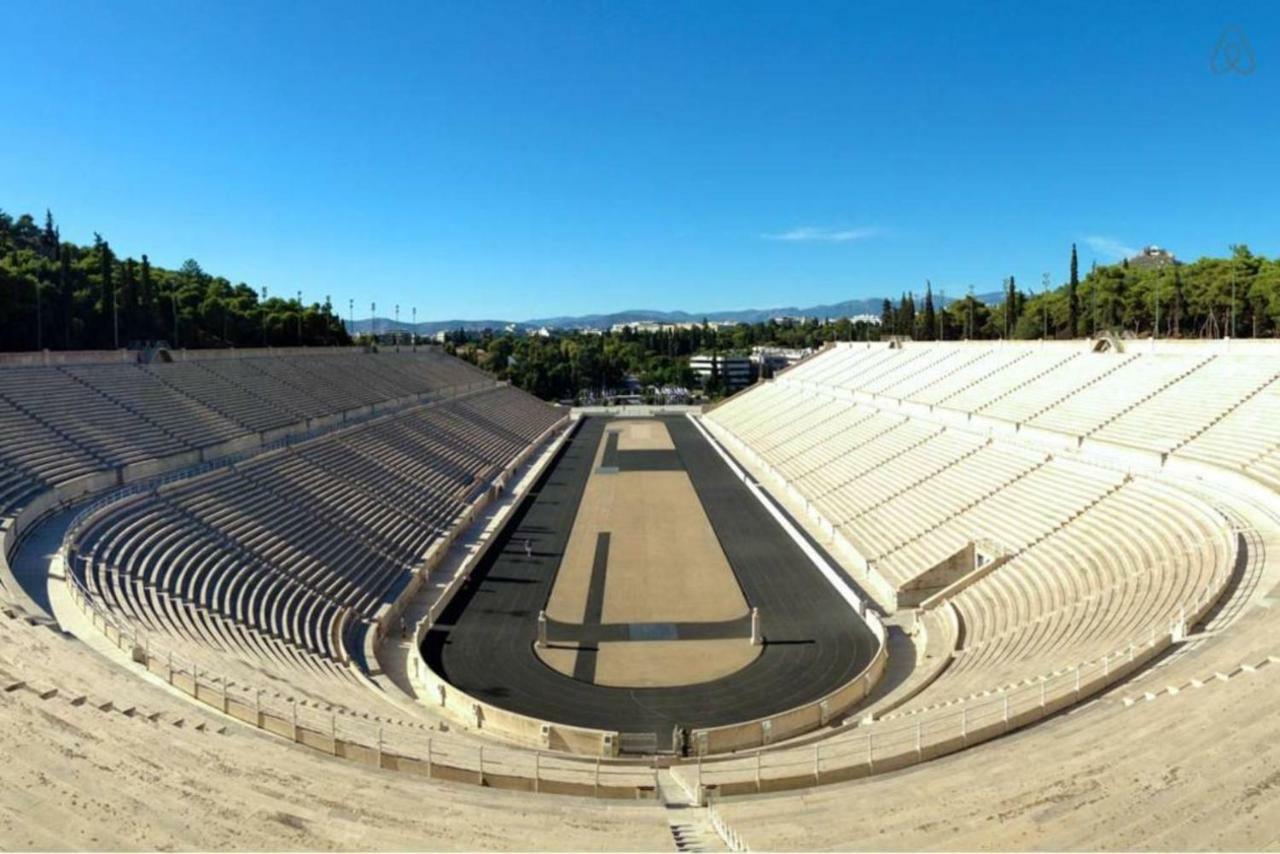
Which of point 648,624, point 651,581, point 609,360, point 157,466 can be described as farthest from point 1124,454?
point 609,360

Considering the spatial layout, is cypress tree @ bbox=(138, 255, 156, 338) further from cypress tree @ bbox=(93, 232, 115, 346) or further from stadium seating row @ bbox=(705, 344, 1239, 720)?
stadium seating row @ bbox=(705, 344, 1239, 720)

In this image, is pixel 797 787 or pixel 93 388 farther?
pixel 93 388

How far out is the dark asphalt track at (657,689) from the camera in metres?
15.3

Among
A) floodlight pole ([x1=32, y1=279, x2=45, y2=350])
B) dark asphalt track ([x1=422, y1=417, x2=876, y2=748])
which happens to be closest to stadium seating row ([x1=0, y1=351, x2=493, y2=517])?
dark asphalt track ([x1=422, y1=417, x2=876, y2=748])

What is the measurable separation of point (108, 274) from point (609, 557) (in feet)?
117

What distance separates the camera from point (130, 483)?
21.2 meters

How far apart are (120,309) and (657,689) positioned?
45.2m

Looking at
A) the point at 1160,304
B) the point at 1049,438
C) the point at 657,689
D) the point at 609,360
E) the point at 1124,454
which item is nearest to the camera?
the point at 657,689

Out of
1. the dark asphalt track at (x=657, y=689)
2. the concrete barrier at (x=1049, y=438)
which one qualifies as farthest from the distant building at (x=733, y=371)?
the dark asphalt track at (x=657, y=689)

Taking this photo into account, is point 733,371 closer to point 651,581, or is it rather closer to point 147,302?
point 147,302

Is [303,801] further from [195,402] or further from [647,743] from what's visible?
[195,402]

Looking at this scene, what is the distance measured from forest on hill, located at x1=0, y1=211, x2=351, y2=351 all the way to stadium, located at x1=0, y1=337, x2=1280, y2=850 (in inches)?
439

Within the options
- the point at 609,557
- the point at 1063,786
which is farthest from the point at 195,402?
the point at 1063,786

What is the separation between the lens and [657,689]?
1614 cm
